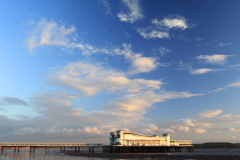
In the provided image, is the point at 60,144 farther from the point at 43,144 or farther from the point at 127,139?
the point at 127,139

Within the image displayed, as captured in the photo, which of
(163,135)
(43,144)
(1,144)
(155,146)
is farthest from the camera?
(163,135)

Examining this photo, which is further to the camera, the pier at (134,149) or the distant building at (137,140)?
the distant building at (137,140)

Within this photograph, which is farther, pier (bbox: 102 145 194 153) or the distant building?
the distant building

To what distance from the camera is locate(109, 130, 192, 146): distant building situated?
110 meters

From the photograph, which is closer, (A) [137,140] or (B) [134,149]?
(B) [134,149]

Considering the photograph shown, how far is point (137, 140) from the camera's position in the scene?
381ft

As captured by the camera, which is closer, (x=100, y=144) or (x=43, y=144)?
(x=43, y=144)

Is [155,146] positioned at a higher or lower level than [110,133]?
lower

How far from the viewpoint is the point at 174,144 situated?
12962 cm

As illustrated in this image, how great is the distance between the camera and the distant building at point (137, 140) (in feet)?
361

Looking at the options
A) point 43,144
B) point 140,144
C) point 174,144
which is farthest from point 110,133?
point 174,144

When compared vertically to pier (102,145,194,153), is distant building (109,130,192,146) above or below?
above

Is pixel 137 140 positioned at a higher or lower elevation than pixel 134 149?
higher

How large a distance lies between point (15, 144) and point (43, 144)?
12255mm
